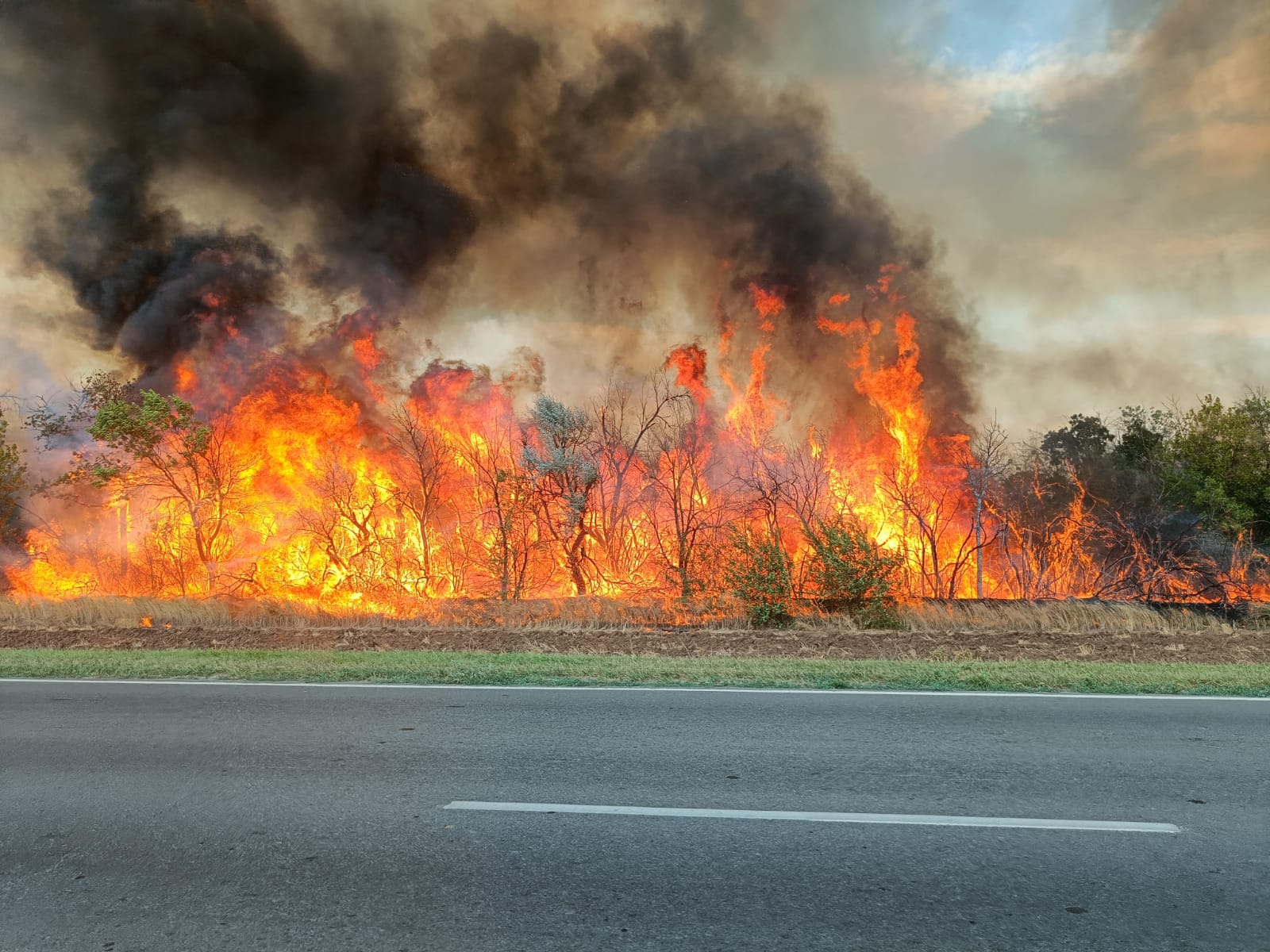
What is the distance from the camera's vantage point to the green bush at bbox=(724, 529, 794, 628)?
1534cm

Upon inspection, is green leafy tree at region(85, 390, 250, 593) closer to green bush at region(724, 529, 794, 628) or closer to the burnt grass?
the burnt grass

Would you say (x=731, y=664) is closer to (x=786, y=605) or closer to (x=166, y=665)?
(x=786, y=605)

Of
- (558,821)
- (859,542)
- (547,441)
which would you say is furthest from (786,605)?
(558,821)

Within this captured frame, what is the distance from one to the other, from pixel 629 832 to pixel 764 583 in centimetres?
1096

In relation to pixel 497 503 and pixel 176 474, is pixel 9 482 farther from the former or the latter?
pixel 497 503

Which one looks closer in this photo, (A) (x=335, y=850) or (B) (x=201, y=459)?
(A) (x=335, y=850)

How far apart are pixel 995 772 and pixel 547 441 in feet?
53.1

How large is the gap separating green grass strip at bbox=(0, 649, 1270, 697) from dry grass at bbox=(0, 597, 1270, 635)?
3529 millimetres

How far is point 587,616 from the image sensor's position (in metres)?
15.9

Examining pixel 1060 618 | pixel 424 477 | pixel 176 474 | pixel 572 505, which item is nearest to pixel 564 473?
pixel 572 505

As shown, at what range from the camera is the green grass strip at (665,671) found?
9164 mm

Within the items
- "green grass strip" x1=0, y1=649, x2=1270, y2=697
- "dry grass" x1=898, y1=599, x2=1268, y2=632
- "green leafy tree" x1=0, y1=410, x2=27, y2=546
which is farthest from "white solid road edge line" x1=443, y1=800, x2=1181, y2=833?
"green leafy tree" x1=0, y1=410, x2=27, y2=546

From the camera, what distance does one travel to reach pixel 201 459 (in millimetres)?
22891

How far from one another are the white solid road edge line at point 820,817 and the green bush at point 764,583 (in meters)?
10.4
